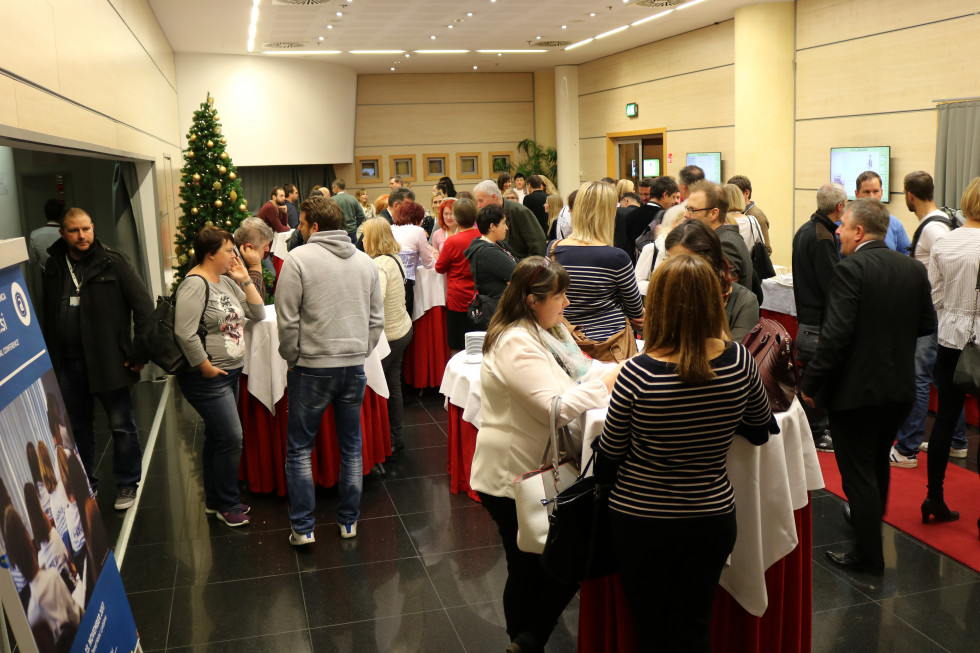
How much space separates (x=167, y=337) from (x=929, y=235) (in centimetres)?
438

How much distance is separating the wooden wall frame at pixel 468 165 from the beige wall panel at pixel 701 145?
5.83 metres

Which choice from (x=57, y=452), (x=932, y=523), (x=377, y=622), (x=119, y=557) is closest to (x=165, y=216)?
(x=119, y=557)

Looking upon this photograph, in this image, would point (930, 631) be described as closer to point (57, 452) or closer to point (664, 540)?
point (664, 540)

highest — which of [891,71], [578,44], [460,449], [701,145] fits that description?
[578,44]

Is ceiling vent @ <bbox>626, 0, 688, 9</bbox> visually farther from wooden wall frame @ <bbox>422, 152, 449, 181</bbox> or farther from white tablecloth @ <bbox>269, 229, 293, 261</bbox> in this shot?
wooden wall frame @ <bbox>422, 152, 449, 181</bbox>

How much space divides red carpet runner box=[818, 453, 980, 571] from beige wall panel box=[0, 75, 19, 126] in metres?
4.25

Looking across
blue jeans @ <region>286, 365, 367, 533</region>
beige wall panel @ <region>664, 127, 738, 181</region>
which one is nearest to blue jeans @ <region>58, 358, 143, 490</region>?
blue jeans @ <region>286, 365, 367, 533</region>

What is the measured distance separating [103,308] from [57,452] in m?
2.34

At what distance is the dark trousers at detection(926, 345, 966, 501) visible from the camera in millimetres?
4152

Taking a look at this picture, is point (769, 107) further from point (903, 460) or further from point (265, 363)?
point (265, 363)

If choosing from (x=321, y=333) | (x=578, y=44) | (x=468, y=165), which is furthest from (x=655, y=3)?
(x=468, y=165)

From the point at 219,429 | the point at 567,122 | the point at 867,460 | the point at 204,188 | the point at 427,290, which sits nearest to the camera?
the point at 867,460

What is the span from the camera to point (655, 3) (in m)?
10.0

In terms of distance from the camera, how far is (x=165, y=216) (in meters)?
8.38
